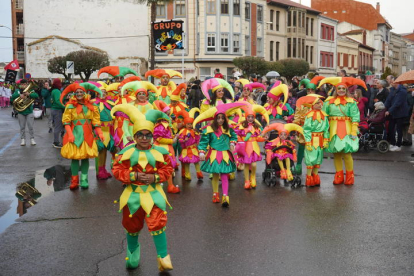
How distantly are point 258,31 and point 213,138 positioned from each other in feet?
150

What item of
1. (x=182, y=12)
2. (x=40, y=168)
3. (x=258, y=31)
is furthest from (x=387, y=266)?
(x=258, y=31)

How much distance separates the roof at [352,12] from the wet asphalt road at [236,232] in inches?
2923

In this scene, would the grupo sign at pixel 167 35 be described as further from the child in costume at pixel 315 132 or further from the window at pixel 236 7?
the window at pixel 236 7

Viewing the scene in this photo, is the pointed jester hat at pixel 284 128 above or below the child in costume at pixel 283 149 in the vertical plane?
above

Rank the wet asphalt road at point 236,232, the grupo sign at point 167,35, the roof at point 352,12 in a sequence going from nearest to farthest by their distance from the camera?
the wet asphalt road at point 236,232
the grupo sign at point 167,35
the roof at point 352,12

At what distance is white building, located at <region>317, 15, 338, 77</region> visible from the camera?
210 ft

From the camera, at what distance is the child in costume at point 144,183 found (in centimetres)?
537

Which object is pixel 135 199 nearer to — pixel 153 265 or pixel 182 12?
pixel 153 265

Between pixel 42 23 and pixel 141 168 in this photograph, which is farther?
pixel 42 23

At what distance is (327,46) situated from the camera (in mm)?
65625

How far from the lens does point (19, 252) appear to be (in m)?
6.20

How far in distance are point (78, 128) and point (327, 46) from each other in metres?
59.7

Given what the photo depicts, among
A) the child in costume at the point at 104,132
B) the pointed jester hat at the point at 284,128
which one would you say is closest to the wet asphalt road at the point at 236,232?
the child in costume at the point at 104,132

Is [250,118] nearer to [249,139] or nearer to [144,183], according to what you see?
[249,139]
